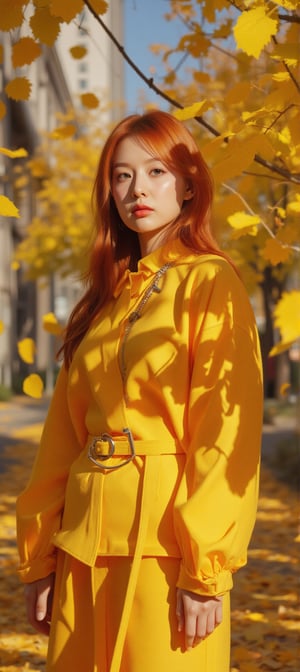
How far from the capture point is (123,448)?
1963 mm

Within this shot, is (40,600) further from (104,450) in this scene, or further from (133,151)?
(133,151)

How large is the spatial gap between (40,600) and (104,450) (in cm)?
47

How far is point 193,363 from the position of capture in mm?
1951

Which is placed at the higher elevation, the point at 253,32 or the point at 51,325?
the point at 253,32

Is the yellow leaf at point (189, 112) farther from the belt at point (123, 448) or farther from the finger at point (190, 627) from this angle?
the finger at point (190, 627)

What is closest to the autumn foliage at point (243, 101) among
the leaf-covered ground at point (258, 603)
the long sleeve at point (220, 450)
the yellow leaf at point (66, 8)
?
the yellow leaf at point (66, 8)

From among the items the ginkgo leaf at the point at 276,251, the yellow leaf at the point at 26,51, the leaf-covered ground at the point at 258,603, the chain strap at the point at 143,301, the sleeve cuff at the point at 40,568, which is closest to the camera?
the chain strap at the point at 143,301

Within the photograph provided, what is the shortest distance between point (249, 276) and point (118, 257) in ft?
24.5

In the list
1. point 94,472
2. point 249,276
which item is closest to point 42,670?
point 94,472

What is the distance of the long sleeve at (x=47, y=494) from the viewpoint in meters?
2.15

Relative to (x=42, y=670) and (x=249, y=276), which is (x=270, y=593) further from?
(x=249, y=276)

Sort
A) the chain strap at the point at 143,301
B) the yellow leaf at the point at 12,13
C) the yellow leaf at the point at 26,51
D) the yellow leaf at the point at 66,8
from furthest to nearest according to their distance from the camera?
the yellow leaf at the point at 26,51 < the yellow leaf at the point at 12,13 < the yellow leaf at the point at 66,8 < the chain strap at the point at 143,301

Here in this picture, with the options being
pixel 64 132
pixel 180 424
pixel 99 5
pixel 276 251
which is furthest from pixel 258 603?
pixel 99 5

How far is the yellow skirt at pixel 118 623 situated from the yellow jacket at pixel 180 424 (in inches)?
2.0
